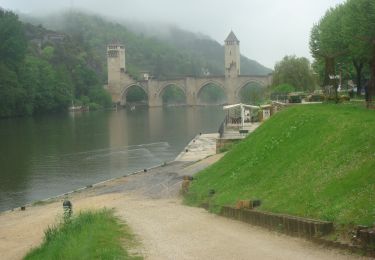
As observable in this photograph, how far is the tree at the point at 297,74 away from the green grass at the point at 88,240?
152 feet

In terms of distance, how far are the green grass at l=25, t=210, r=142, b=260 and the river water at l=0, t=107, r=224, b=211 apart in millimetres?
9986

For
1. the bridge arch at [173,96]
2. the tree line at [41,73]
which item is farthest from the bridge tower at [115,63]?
the bridge arch at [173,96]

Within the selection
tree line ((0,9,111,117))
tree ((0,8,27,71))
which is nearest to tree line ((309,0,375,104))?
tree line ((0,9,111,117))

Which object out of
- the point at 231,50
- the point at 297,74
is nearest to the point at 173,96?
the point at 231,50

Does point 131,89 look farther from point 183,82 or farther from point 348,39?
point 348,39

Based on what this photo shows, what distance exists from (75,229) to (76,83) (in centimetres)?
9890

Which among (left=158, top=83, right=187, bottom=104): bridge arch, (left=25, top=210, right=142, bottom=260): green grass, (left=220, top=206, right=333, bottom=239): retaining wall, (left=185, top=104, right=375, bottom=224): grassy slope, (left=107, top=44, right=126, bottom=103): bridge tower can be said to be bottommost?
(left=25, top=210, right=142, bottom=260): green grass

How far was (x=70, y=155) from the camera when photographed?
38281mm

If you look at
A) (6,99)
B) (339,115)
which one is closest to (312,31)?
(339,115)

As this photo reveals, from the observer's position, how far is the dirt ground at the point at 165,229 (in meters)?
9.20

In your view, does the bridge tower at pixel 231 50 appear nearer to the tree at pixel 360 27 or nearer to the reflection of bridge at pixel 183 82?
the reflection of bridge at pixel 183 82

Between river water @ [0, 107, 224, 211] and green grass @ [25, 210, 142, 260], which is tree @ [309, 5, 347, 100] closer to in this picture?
river water @ [0, 107, 224, 211]

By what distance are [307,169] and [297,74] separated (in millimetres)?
47826

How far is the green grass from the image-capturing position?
9844 millimetres
